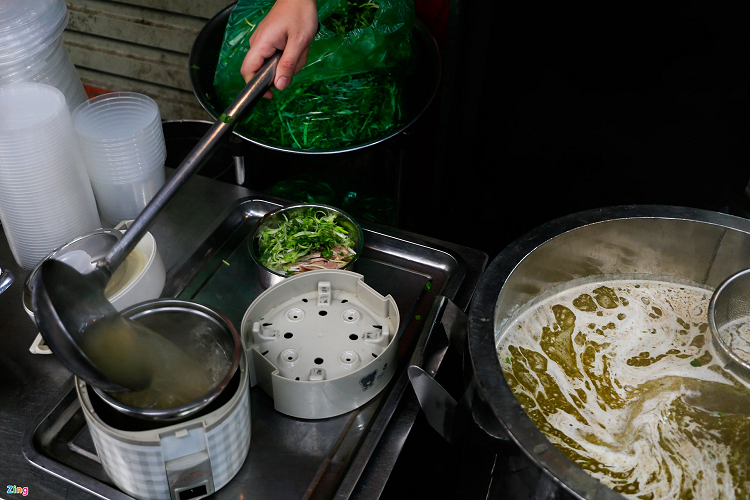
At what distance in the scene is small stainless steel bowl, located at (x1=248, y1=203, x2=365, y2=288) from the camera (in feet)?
5.62

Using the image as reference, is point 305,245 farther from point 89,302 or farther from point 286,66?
point 89,302

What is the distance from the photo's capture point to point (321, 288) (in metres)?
1.62

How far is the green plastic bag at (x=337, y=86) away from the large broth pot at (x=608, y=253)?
0.86m

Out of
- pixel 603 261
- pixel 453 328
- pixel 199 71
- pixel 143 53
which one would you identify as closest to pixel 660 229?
pixel 603 261

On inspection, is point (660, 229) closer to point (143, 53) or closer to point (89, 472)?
point (89, 472)

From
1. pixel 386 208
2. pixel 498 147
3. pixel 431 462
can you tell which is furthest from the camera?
pixel 386 208

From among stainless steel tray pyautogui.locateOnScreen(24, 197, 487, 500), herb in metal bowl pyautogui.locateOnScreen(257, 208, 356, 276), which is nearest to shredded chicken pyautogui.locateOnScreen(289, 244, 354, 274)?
herb in metal bowl pyautogui.locateOnScreen(257, 208, 356, 276)

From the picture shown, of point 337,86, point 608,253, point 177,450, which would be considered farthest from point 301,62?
point 177,450

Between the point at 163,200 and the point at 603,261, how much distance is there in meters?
1.03

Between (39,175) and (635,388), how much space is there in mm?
1562

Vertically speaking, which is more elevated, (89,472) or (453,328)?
(453,328)

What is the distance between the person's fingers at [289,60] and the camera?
5.49 ft

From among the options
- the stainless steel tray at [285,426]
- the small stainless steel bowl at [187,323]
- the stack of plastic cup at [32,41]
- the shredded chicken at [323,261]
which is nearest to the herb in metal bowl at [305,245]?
the shredded chicken at [323,261]

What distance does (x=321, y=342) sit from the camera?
1522 mm
